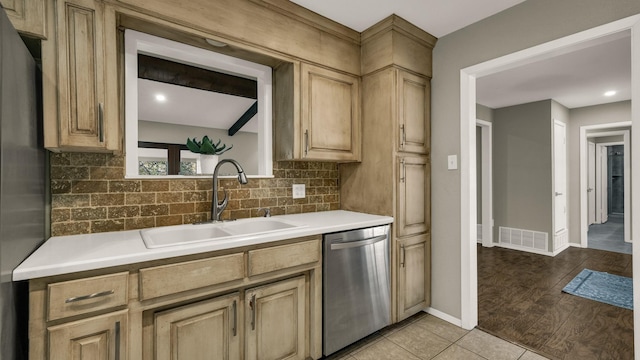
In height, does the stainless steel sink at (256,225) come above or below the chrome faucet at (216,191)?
below

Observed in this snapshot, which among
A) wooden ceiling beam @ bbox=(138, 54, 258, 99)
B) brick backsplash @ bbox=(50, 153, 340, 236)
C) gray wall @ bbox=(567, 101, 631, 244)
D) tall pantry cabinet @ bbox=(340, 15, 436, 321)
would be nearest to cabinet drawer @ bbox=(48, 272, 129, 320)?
brick backsplash @ bbox=(50, 153, 340, 236)

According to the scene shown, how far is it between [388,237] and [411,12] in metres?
1.68

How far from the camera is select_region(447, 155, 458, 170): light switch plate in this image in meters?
2.37

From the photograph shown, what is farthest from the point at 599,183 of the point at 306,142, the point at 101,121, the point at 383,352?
the point at 101,121

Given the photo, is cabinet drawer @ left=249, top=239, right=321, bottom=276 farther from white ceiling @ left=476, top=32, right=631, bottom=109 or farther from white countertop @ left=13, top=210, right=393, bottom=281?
white ceiling @ left=476, top=32, right=631, bottom=109

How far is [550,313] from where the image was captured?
8.43 ft

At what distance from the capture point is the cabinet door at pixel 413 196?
7.61ft

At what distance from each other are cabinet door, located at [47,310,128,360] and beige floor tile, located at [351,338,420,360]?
1.41m

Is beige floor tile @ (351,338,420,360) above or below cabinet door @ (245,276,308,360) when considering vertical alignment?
below

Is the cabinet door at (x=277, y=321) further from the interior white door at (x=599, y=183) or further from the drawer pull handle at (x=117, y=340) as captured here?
the interior white door at (x=599, y=183)

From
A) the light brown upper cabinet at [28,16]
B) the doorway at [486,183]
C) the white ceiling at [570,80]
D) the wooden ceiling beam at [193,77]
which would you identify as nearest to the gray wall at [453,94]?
the white ceiling at [570,80]

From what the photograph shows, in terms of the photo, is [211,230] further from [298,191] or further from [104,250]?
[298,191]

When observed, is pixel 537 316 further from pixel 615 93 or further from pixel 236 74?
pixel 615 93

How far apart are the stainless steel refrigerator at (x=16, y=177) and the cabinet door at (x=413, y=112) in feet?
7.06
